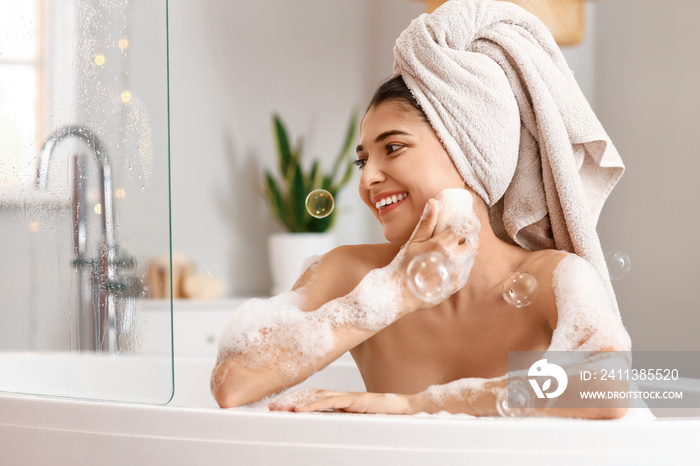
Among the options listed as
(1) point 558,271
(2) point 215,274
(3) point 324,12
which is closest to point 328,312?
(1) point 558,271

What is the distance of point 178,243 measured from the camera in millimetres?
2883

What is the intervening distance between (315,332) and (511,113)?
473mm

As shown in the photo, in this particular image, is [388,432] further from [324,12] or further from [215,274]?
[324,12]

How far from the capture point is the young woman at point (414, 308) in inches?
37.0

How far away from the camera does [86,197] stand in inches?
46.4

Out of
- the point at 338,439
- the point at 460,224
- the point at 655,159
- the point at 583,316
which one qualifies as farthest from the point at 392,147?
the point at 655,159

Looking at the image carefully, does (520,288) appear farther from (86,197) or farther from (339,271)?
(86,197)

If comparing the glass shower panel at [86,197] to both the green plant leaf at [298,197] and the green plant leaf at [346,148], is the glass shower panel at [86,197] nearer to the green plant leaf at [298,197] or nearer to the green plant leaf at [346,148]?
the green plant leaf at [298,197]

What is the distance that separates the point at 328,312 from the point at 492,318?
284 millimetres

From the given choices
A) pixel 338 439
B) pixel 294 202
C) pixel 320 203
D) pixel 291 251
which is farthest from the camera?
A: pixel 294 202

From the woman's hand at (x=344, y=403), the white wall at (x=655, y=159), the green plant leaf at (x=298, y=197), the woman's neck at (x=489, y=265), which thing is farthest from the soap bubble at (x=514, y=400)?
the green plant leaf at (x=298, y=197)

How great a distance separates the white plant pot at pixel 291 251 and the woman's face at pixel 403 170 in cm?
165

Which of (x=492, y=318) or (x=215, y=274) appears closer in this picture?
(x=492, y=318)

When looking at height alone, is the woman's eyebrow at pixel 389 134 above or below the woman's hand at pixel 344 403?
above
